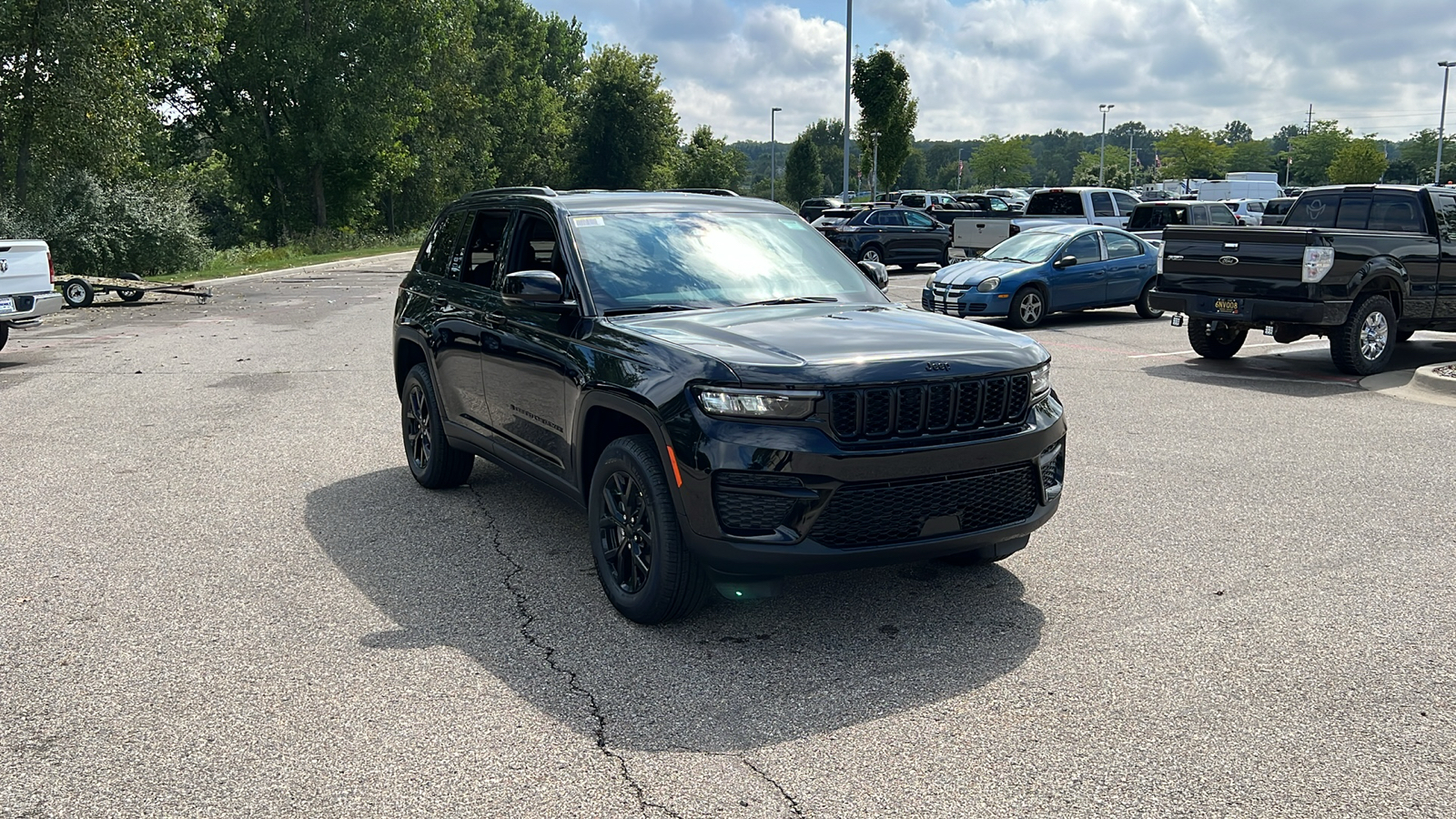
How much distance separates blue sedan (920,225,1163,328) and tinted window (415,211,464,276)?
1089 centimetres

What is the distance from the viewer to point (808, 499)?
14.5 ft

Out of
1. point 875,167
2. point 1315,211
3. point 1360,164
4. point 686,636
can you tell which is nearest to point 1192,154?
point 1360,164

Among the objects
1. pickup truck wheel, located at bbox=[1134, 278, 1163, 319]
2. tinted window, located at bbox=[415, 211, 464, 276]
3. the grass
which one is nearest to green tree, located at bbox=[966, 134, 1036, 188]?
the grass

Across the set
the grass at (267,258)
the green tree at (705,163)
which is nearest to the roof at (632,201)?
the grass at (267,258)

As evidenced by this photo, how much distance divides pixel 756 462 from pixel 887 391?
55cm

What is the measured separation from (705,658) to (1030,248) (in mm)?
15185

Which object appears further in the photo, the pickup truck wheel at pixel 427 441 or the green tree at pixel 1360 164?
the green tree at pixel 1360 164

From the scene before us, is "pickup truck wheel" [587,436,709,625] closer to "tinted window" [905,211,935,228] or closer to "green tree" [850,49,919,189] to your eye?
"tinted window" [905,211,935,228]

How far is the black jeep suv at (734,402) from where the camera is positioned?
4469 mm

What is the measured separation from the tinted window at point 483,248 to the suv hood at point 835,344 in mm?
1488

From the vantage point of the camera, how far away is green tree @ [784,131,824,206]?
96812 mm

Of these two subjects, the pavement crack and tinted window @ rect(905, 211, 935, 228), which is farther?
tinted window @ rect(905, 211, 935, 228)

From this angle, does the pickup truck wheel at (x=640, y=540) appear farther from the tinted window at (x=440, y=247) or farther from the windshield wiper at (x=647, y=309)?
the tinted window at (x=440, y=247)

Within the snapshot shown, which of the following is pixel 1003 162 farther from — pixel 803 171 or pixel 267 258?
pixel 267 258
